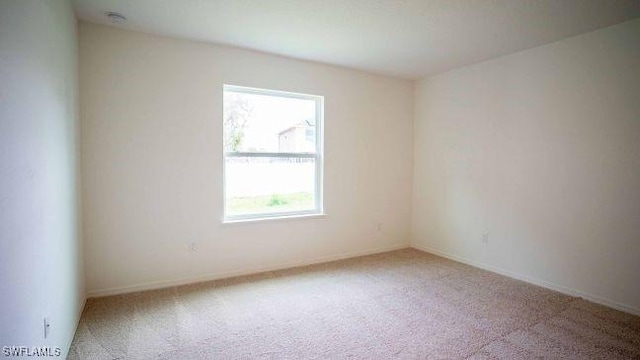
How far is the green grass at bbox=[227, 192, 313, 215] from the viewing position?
3660mm

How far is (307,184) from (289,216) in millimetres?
500

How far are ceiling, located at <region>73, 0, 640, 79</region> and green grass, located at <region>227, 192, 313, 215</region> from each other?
1.71 meters

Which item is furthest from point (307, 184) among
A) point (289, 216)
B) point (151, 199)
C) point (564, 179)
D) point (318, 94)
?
point (564, 179)

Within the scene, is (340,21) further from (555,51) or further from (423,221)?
(423,221)

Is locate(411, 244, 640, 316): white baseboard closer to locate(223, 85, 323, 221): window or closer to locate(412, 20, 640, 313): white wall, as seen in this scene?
locate(412, 20, 640, 313): white wall

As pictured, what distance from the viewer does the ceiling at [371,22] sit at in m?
2.49

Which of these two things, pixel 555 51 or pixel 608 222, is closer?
pixel 608 222

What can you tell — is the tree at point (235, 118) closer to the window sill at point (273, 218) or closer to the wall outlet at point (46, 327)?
the window sill at point (273, 218)

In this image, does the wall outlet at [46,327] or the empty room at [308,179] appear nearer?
the wall outlet at [46,327]

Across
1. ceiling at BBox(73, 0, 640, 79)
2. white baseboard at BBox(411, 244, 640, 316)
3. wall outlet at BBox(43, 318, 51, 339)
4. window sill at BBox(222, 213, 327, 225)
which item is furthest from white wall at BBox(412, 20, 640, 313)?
wall outlet at BBox(43, 318, 51, 339)

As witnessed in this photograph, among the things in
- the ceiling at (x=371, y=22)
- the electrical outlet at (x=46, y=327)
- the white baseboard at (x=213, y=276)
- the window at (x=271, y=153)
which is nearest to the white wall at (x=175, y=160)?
the white baseboard at (x=213, y=276)

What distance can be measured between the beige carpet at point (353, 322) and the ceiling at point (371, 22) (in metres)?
2.53

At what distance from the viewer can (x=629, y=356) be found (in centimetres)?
211

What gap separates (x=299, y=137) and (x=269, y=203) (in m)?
0.93
